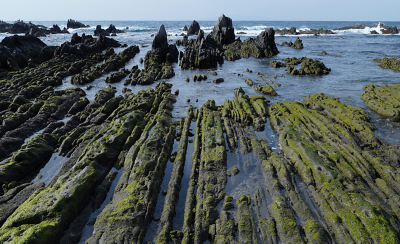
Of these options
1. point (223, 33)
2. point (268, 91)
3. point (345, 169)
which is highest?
point (223, 33)

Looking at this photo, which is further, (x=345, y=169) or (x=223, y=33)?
(x=223, y=33)

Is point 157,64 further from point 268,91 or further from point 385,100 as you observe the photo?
point 385,100

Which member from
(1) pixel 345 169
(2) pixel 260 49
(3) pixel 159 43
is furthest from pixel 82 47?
(1) pixel 345 169

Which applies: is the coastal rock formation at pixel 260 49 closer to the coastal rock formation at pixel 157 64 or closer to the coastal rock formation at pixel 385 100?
the coastal rock formation at pixel 157 64

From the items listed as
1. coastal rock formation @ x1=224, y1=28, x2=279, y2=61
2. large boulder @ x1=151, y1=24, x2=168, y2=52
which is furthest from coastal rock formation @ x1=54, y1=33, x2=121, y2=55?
coastal rock formation @ x1=224, y1=28, x2=279, y2=61

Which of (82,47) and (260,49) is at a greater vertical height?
(82,47)

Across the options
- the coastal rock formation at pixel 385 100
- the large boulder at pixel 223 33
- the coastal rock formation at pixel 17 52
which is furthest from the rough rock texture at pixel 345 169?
the large boulder at pixel 223 33

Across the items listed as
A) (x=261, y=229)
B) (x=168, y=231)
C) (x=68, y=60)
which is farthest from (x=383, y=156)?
(x=68, y=60)
